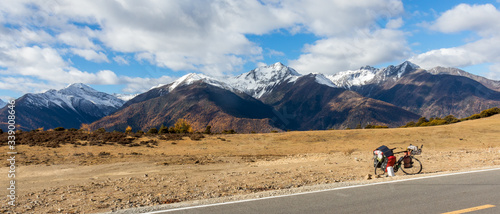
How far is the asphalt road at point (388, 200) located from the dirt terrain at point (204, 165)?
2347 millimetres

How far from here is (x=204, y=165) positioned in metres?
20.8

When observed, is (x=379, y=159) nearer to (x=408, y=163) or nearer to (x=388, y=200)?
(x=408, y=163)

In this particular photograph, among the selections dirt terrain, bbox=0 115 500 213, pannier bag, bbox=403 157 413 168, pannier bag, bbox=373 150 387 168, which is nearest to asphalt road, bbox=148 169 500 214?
dirt terrain, bbox=0 115 500 213

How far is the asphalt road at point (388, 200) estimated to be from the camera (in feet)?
23.5

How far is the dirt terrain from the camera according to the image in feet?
33.0

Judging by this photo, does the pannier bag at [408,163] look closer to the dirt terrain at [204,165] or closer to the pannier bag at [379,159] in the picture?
the pannier bag at [379,159]

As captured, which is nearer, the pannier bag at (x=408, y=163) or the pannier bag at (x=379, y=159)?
the pannier bag at (x=379, y=159)

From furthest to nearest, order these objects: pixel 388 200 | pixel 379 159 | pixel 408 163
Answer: pixel 408 163, pixel 379 159, pixel 388 200

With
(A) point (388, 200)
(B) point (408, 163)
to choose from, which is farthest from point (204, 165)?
(A) point (388, 200)

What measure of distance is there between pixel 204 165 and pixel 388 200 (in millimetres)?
15042

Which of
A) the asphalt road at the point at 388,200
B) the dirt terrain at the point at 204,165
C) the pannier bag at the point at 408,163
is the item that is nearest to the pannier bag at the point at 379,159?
the dirt terrain at the point at 204,165

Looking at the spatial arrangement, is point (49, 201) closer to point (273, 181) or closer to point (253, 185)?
point (253, 185)

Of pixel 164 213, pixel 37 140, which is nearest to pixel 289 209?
pixel 164 213

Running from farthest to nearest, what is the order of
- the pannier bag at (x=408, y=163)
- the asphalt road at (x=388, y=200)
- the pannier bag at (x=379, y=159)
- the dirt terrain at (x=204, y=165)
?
the pannier bag at (x=408, y=163)
the pannier bag at (x=379, y=159)
the dirt terrain at (x=204, y=165)
the asphalt road at (x=388, y=200)
